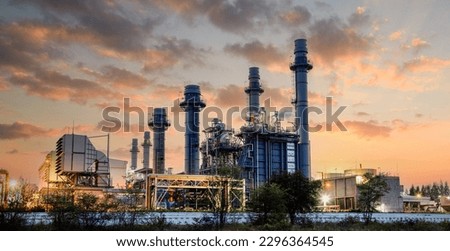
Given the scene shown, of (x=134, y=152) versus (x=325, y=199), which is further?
(x=134, y=152)

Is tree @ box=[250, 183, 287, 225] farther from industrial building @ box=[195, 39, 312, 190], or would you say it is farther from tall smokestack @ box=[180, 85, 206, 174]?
tall smokestack @ box=[180, 85, 206, 174]

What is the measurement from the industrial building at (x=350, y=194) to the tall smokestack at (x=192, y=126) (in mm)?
17298

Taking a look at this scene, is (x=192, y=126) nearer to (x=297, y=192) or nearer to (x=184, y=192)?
(x=184, y=192)

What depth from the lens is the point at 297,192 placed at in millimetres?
37094

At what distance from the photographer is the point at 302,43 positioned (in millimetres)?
65625

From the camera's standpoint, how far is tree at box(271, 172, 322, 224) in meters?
35.8

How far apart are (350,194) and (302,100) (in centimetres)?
1312

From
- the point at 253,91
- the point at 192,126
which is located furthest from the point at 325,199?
the point at 192,126

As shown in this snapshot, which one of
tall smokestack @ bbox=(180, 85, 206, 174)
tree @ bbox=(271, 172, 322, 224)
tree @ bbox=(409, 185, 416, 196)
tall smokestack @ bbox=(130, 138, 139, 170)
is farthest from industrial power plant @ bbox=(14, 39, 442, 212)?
tree @ bbox=(409, 185, 416, 196)

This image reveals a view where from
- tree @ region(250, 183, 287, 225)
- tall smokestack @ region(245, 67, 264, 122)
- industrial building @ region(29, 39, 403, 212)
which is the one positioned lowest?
tree @ region(250, 183, 287, 225)

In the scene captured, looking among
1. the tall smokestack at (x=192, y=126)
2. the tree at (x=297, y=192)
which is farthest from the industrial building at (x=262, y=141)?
the tree at (x=297, y=192)

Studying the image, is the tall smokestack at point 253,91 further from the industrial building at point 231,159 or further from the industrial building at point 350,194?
the industrial building at point 350,194

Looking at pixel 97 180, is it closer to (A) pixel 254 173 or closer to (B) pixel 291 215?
(A) pixel 254 173
